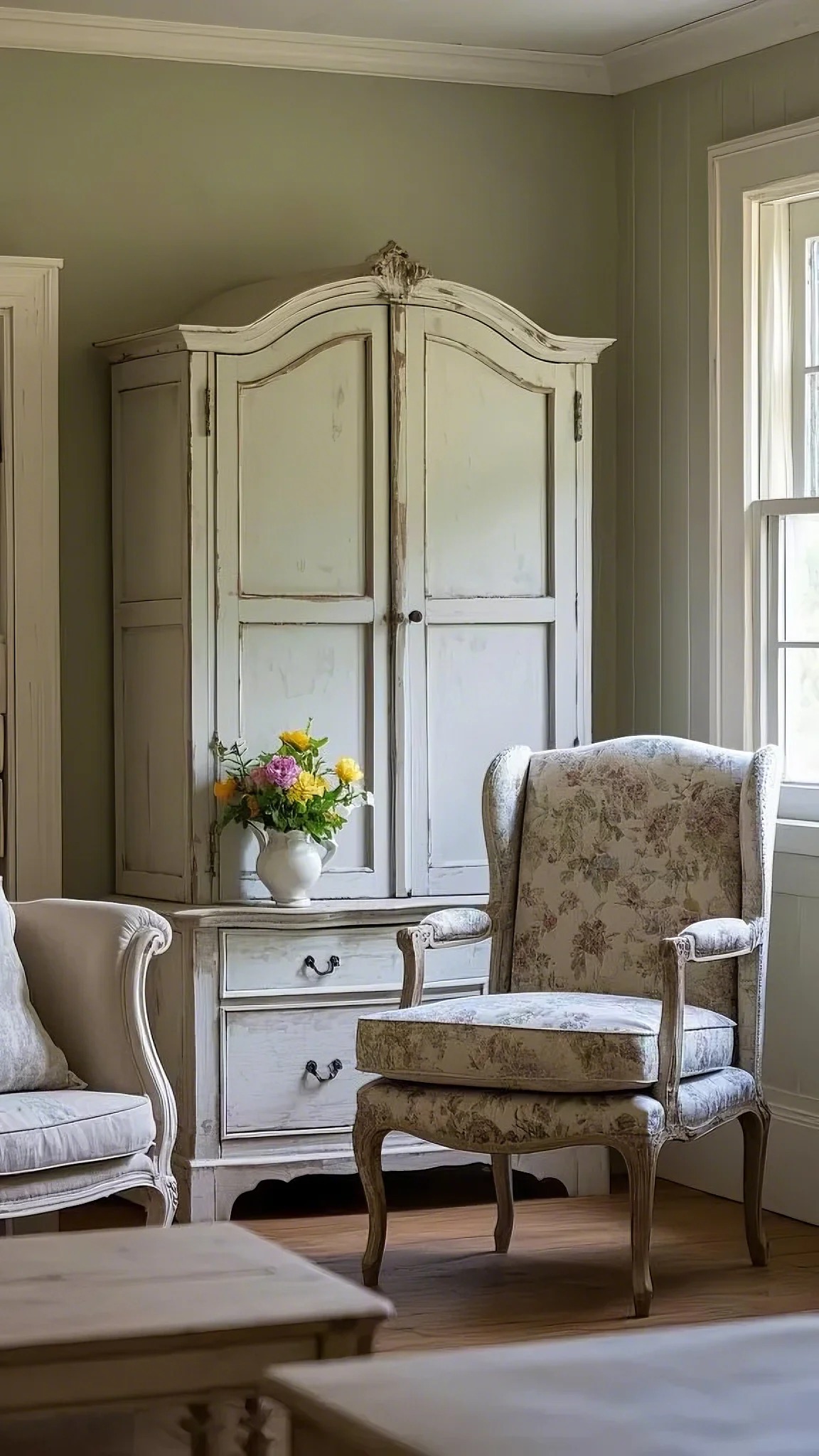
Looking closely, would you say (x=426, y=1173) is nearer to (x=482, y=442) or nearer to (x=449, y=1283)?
(x=449, y=1283)

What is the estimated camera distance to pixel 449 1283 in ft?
12.4

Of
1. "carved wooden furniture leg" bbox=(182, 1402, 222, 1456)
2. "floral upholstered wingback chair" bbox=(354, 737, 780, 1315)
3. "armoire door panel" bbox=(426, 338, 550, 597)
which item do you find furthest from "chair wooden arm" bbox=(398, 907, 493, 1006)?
"carved wooden furniture leg" bbox=(182, 1402, 222, 1456)

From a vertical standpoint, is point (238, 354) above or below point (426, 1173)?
above

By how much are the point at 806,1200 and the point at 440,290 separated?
2.34m

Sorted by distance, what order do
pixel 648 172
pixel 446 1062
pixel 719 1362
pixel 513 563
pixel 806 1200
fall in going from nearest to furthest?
pixel 719 1362 → pixel 446 1062 → pixel 806 1200 → pixel 513 563 → pixel 648 172

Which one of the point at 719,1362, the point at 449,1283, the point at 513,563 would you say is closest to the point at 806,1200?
the point at 449,1283

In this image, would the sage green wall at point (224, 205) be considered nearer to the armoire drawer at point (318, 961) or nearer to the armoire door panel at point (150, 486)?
the armoire door panel at point (150, 486)

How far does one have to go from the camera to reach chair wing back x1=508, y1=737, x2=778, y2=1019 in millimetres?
3922

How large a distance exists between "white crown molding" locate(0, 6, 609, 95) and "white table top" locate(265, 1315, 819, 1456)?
152 inches

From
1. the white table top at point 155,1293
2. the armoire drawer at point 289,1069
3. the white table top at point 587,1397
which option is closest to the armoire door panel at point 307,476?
the armoire drawer at point 289,1069

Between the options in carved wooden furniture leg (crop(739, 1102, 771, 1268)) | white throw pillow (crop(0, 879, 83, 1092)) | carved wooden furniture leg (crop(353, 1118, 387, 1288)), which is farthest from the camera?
carved wooden furniture leg (crop(739, 1102, 771, 1268))

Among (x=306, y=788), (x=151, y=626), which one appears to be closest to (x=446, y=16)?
(x=151, y=626)

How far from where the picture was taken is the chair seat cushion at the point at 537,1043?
349cm

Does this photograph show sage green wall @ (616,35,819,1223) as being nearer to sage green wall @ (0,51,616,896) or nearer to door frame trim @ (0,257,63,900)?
sage green wall @ (0,51,616,896)
